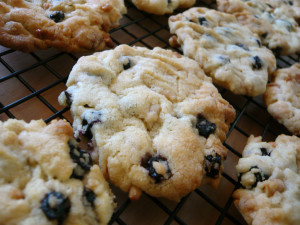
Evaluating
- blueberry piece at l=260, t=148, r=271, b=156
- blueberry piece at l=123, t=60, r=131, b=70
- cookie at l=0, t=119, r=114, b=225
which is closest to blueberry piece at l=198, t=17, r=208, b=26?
blueberry piece at l=123, t=60, r=131, b=70

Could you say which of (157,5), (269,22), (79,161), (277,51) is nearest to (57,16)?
(157,5)

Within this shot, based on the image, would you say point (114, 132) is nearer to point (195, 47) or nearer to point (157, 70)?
point (157, 70)

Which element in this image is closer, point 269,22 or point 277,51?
point 277,51

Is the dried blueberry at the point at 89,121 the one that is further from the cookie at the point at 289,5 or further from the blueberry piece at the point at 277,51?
the cookie at the point at 289,5

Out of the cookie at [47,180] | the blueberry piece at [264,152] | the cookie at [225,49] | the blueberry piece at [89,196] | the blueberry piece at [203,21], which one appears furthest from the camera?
the blueberry piece at [203,21]

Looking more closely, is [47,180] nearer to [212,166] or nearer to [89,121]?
[89,121]

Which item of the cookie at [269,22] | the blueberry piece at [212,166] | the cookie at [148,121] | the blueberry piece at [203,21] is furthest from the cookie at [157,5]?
the blueberry piece at [212,166]

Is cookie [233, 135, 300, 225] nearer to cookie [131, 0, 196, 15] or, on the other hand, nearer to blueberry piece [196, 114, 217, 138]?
blueberry piece [196, 114, 217, 138]
